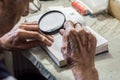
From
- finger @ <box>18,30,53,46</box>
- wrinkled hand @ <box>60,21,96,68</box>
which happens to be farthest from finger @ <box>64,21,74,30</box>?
finger @ <box>18,30,53,46</box>

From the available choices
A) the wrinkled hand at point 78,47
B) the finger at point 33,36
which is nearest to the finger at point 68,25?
the wrinkled hand at point 78,47

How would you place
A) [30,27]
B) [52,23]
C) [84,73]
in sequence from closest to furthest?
[84,73]
[52,23]
[30,27]

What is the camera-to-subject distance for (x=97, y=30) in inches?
49.3

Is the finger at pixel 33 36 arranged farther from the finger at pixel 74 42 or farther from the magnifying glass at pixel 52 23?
the finger at pixel 74 42

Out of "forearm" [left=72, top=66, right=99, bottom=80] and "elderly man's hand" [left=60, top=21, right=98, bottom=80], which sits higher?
"elderly man's hand" [left=60, top=21, right=98, bottom=80]

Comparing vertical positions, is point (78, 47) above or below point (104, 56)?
above

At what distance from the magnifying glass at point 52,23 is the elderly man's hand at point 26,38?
6 centimetres

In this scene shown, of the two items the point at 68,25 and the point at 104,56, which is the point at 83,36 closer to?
the point at 68,25

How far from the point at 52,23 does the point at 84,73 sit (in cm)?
23

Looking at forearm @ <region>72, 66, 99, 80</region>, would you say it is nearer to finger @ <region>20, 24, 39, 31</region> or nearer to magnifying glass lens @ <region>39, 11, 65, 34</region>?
magnifying glass lens @ <region>39, 11, 65, 34</region>

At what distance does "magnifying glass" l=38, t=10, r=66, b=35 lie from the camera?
1.05 metres

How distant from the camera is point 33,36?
114 centimetres

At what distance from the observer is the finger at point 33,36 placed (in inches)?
44.4

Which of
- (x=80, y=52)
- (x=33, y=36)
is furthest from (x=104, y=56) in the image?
(x=33, y=36)
